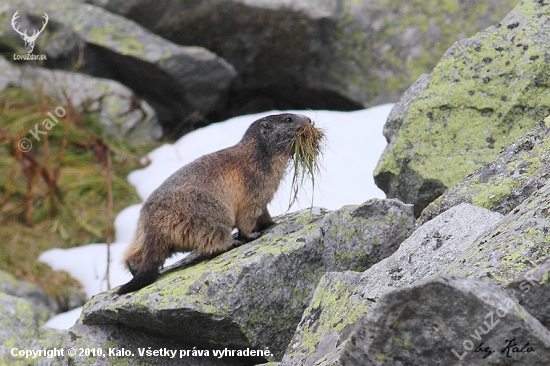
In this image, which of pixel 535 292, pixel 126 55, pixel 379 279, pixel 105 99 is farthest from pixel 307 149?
pixel 105 99

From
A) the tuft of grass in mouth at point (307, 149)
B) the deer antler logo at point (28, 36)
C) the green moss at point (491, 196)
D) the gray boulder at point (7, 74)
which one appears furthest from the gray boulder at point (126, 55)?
the green moss at point (491, 196)

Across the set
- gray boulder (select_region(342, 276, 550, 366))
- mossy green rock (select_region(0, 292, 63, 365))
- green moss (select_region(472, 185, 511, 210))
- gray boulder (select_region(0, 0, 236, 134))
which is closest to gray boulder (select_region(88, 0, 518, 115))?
gray boulder (select_region(0, 0, 236, 134))

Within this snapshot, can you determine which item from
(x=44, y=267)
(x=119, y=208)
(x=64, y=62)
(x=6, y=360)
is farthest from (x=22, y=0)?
(x=6, y=360)

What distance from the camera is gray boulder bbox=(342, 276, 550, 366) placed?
3328mm

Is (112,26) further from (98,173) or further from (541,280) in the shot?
(541,280)

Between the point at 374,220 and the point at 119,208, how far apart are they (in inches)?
291

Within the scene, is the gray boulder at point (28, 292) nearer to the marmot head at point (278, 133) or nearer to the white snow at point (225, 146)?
the white snow at point (225, 146)

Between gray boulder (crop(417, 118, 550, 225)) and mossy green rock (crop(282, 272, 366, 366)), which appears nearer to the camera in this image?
mossy green rock (crop(282, 272, 366, 366))

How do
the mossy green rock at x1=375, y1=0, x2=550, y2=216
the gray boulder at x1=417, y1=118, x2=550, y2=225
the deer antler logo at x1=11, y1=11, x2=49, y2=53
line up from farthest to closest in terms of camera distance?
the deer antler logo at x1=11, y1=11, x2=49, y2=53
the mossy green rock at x1=375, y1=0, x2=550, y2=216
the gray boulder at x1=417, y1=118, x2=550, y2=225

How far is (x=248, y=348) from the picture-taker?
5.77 m

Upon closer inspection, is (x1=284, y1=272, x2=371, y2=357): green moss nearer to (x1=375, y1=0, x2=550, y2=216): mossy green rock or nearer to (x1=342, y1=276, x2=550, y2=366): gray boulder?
(x1=342, y1=276, x2=550, y2=366): gray boulder

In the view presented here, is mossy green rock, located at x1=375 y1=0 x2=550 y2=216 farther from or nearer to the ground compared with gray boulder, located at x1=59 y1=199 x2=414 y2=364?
farther from the ground

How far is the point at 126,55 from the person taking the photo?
13.6 m

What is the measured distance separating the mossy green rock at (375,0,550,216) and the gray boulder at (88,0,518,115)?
570 centimetres
